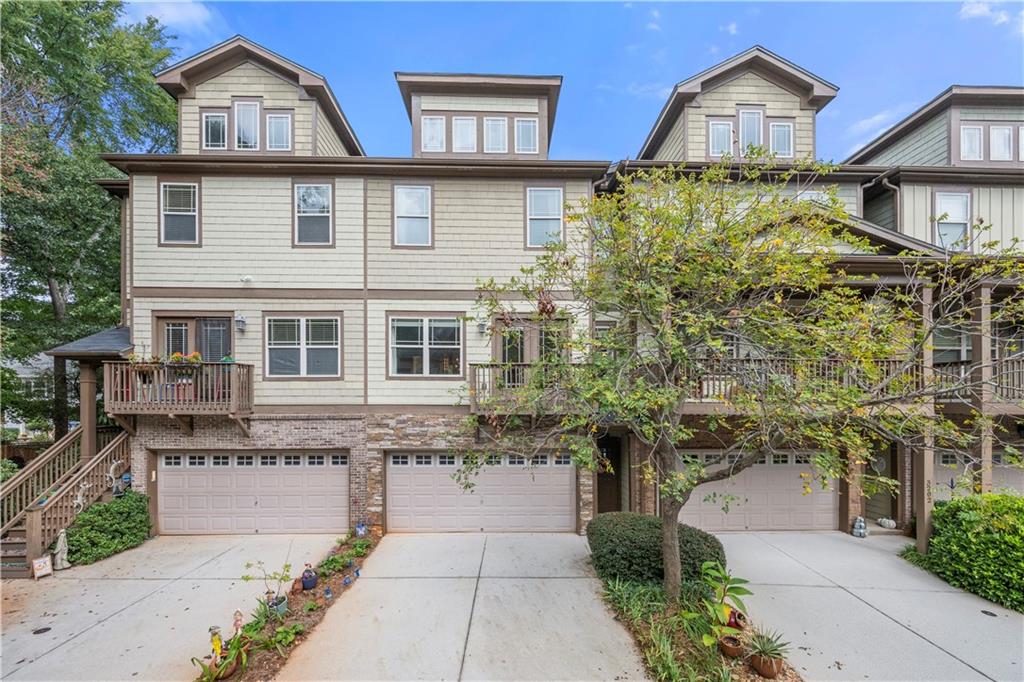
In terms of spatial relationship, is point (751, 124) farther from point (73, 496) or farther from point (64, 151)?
point (64, 151)

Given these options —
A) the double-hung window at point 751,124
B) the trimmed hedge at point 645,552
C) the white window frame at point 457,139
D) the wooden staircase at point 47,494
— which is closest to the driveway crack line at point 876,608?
the trimmed hedge at point 645,552

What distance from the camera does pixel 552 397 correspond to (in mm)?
6094

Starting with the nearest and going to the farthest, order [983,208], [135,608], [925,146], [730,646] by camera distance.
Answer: [730,646], [135,608], [983,208], [925,146]

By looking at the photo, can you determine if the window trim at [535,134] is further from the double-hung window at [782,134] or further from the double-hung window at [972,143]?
the double-hung window at [972,143]

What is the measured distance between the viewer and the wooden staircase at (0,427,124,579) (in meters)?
7.19

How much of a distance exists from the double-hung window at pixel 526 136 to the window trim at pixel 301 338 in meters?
5.80

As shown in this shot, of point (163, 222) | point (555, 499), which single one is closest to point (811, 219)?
point (555, 499)

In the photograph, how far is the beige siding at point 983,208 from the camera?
974 centimetres

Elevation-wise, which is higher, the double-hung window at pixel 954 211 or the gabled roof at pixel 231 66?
the gabled roof at pixel 231 66

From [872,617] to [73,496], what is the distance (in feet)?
44.8

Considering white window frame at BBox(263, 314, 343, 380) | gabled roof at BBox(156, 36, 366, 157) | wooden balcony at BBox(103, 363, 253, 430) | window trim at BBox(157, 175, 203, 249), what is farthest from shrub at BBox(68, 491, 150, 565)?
gabled roof at BBox(156, 36, 366, 157)

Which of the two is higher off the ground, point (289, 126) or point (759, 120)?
point (759, 120)

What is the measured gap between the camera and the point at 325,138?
10.2 m

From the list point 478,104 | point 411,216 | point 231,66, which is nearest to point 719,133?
point 478,104
